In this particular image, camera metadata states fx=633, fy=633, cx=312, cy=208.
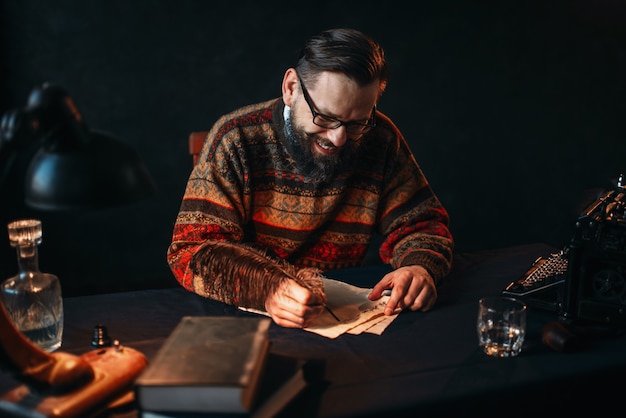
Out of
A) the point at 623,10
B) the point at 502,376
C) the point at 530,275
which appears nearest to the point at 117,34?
the point at 530,275

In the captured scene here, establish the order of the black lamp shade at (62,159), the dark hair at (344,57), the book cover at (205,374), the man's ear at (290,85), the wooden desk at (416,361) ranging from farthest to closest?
1. the man's ear at (290,85)
2. the dark hair at (344,57)
3. the wooden desk at (416,361)
4. the book cover at (205,374)
5. the black lamp shade at (62,159)

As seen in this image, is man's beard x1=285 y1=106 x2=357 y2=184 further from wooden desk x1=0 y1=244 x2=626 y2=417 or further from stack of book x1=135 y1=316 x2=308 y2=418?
stack of book x1=135 y1=316 x2=308 y2=418

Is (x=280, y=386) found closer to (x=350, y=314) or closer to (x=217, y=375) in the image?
(x=217, y=375)

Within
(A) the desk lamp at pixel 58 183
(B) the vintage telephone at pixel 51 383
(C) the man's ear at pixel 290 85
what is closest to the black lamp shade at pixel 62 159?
(A) the desk lamp at pixel 58 183

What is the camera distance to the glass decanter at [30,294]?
1.44 meters

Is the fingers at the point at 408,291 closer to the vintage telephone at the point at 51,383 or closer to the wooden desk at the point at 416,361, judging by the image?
the wooden desk at the point at 416,361

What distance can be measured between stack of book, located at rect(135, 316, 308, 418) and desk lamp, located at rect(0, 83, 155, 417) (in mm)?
151

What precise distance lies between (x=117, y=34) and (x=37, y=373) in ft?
9.59

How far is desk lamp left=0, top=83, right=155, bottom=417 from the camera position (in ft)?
3.29

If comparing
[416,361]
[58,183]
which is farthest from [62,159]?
[416,361]

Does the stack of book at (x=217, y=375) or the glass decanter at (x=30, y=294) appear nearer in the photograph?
the stack of book at (x=217, y=375)

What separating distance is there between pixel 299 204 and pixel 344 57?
0.56 metres

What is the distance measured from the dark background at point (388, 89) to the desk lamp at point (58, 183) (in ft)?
7.65

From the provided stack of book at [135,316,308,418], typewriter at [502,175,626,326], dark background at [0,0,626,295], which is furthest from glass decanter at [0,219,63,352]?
dark background at [0,0,626,295]
